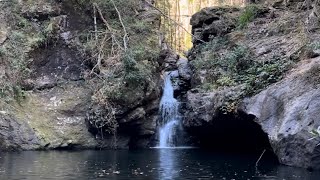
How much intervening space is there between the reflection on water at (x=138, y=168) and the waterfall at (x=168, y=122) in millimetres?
4899

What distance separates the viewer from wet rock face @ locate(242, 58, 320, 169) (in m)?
13.5

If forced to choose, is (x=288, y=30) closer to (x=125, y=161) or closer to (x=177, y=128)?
(x=177, y=128)

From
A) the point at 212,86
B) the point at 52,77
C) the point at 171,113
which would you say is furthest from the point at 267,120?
the point at 52,77

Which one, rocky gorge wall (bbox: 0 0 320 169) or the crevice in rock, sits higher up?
rocky gorge wall (bbox: 0 0 320 169)

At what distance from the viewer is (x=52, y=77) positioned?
23.5 metres

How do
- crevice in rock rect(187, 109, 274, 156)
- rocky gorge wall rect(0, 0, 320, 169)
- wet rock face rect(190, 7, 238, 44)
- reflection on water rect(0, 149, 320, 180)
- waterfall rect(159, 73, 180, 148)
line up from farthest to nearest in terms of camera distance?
wet rock face rect(190, 7, 238, 44), waterfall rect(159, 73, 180, 148), crevice in rock rect(187, 109, 274, 156), rocky gorge wall rect(0, 0, 320, 169), reflection on water rect(0, 149, 320, 180)

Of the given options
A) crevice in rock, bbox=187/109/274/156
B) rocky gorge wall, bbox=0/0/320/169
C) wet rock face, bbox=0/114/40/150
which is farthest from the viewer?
wet rock face, bbox=0/114/40/150

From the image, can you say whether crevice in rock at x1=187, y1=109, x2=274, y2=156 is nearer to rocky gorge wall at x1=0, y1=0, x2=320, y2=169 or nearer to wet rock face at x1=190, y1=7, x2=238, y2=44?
rocky gorge wall at x1=0, y1=0, x2=320, y2=169

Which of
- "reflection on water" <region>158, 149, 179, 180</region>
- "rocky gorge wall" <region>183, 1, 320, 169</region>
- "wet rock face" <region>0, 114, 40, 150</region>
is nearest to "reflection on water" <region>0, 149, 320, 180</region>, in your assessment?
"reflection on water" <region>158, 149, 179, 180</region>

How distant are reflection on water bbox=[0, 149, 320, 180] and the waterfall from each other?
193 inches

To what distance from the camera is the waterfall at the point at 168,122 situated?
75.8 feet

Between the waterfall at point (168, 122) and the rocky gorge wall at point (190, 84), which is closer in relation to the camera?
the rocky gorge wall at point (190, 84)

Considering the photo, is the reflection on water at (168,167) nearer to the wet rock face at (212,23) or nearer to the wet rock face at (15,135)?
the wet rock face at (15,135)

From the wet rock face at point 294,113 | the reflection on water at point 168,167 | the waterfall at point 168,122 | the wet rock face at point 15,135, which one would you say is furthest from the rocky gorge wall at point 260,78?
the wet rock face at point 15,135
